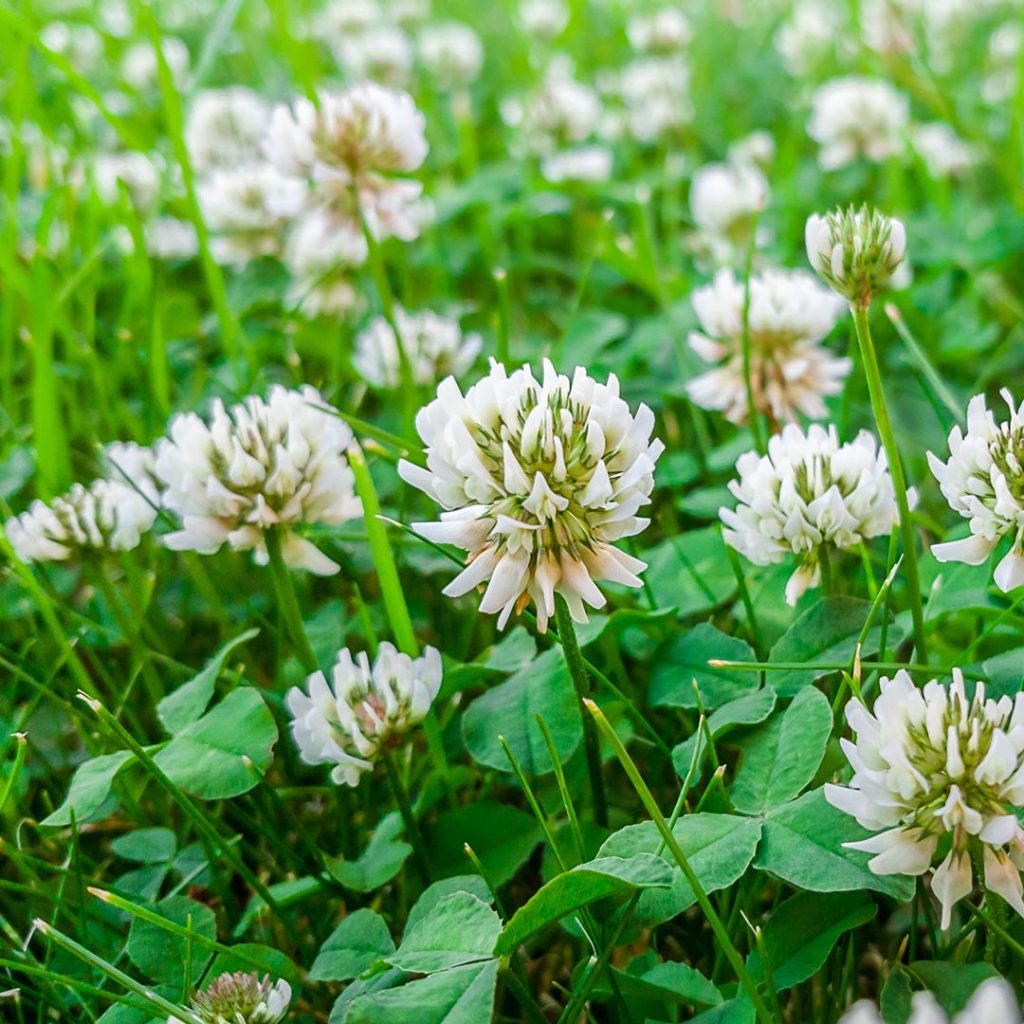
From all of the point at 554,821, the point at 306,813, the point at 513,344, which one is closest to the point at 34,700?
the point at 306,813

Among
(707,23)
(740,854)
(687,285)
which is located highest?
(707,23)

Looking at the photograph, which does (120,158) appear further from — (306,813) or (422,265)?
(306,813)

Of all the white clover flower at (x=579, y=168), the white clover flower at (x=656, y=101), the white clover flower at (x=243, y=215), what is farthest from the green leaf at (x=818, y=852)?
the white clover flower at (x=656, y=101)

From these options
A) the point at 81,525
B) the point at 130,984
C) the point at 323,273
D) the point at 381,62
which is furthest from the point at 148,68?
the point at 130,984

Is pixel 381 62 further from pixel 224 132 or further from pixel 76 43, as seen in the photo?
pixel 76 43

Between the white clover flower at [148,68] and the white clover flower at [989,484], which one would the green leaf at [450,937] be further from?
the white clover flower at [148,68]

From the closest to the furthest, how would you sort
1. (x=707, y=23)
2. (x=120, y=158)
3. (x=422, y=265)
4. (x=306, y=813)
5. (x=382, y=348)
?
(x=306, y=813)
(x=382, y=348)
(x=422, y=265)
(x=120, y=158)
(x=707, y=23)

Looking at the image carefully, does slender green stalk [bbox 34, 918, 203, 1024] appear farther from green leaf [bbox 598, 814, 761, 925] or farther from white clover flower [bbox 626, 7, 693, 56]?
white clover flower [bbox 626, 7, 693, 56]
